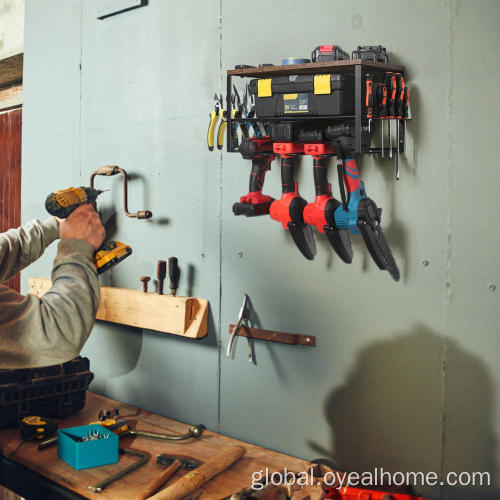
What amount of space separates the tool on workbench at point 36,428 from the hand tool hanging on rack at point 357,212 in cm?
124

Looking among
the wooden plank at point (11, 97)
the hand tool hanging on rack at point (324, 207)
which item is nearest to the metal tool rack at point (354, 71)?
the hand tool hanging on rack at point (324, 207)

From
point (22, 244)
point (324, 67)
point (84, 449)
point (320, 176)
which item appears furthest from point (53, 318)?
point (324, 67)

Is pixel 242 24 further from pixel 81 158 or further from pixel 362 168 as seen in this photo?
pixel 81 158

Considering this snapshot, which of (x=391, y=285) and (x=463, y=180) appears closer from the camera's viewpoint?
(x=463, y=180)

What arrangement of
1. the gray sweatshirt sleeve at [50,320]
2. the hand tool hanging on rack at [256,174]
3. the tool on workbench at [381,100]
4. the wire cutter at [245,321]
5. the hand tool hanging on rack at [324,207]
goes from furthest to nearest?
the wire cutter at [245,321] < the hand tool hanging on rack at [256,174] < the hand tool hanging on rack at [324,207] < the tool on workbench at [381,100] < the gray sweatshirt sleeve at [50,320]

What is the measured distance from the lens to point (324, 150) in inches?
59.8

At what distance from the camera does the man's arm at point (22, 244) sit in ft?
6.12

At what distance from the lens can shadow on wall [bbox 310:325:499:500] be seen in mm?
1445

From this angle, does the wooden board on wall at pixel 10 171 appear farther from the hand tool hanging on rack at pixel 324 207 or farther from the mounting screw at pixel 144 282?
the hand tool hanging on rack at pixel 324 207

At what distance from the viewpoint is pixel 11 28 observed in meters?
3.03

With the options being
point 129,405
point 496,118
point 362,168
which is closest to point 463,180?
point 496,118

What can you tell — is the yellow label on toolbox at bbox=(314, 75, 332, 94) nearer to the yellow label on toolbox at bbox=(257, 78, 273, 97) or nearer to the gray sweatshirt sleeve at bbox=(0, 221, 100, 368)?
the yellow label on toolbox at bbox=(257, 78, 273, 97)

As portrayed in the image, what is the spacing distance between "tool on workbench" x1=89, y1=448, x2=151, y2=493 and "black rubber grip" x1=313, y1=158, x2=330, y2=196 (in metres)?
1.00

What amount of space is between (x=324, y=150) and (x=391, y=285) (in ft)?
1.45
